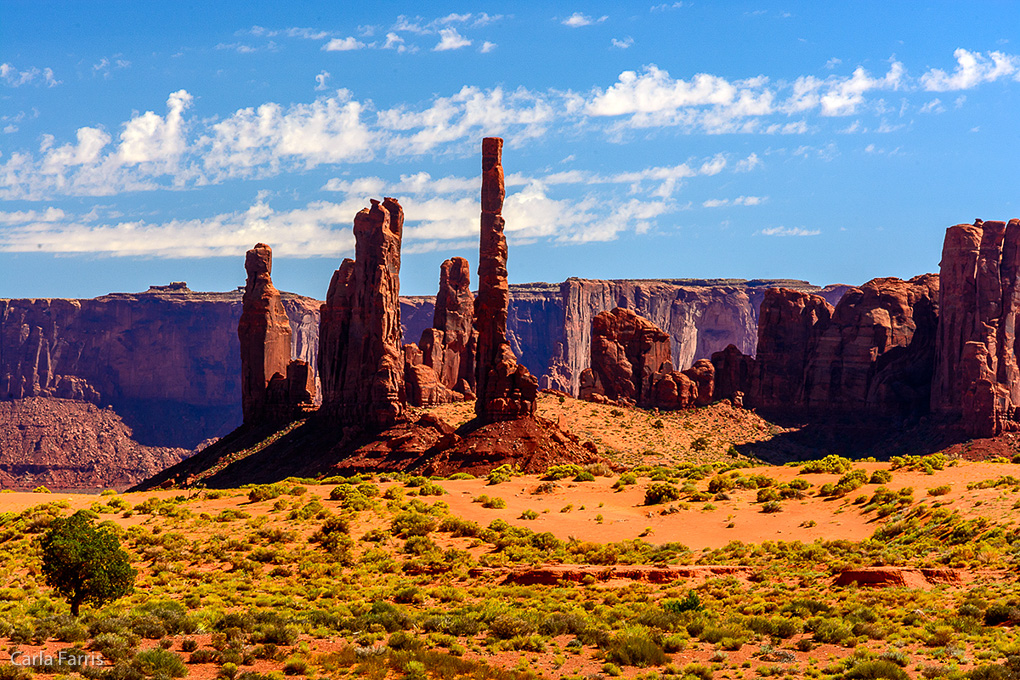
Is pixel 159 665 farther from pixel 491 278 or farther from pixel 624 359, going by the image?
pixel 624 359

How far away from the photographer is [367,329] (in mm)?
90875

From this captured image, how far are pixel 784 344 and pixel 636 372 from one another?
20158mm

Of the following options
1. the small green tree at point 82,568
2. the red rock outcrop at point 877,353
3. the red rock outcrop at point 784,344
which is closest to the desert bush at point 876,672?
the small green tree at point 82,568

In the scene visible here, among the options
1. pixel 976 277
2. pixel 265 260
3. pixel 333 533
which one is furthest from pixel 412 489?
pixel 976 277

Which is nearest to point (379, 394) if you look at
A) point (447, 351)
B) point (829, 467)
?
point (447, 351)

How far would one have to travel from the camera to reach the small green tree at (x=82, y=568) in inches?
1187

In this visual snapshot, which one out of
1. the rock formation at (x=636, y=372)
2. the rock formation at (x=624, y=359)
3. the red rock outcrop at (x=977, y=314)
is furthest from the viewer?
the rock formation at (x=624, y=359)

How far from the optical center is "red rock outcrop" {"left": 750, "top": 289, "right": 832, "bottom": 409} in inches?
4719

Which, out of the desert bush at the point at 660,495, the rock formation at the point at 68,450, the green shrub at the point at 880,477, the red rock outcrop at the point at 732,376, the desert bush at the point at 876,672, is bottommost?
the rock formation at the point at 68,450

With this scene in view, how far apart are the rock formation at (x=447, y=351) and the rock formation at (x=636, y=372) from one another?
12413mm

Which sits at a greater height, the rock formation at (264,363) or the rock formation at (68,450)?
the rock formation at (264,363)

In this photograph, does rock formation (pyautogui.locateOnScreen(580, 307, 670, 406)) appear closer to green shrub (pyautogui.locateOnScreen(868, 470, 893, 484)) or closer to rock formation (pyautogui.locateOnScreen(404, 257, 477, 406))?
rock formation (pyautogui.locateOnScreen(404, 257, 477, 406))

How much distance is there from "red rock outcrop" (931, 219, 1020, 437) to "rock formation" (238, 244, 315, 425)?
60243 mm

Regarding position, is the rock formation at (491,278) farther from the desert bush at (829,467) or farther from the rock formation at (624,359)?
the rock formation at (624,359)
